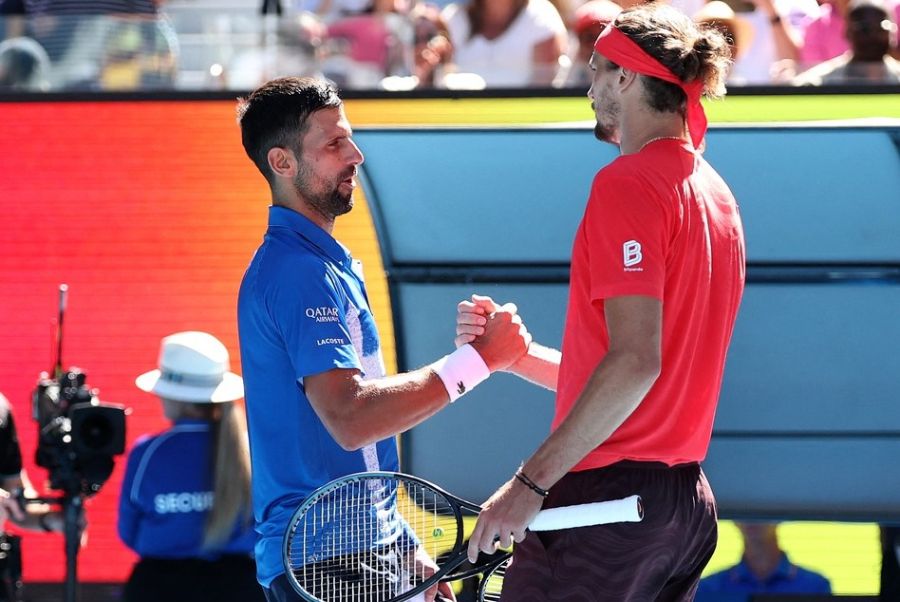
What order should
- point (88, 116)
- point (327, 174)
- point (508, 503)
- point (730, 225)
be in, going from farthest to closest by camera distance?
1. point (88, 116)
2. point (327, 174)
3. point (730, 225)
4. point (508, 503)

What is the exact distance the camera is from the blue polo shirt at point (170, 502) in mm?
4016

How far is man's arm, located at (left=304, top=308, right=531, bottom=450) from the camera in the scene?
2.47m

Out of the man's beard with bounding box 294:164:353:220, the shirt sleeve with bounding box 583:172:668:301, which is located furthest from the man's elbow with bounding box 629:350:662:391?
the man's beard with bounding box 294:164:353:220

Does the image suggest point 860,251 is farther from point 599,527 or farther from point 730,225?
point 599,527

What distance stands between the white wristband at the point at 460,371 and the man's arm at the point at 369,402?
0.04 feet

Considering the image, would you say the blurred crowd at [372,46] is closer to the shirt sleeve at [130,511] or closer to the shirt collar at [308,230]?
the shirt sleeve at [130,511]

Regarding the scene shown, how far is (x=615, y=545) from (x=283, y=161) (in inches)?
43.7

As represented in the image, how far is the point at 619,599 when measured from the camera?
7.80 ft

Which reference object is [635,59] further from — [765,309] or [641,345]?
[765,309]

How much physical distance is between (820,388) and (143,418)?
2.52m

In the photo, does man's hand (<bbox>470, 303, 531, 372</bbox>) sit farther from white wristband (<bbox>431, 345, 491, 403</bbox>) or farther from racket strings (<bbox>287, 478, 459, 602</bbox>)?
racket strings (<bbox>287, 478, 459, 602</bbox>)

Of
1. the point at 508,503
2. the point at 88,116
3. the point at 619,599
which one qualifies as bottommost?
the point at 619,599

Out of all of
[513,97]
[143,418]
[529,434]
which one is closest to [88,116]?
[143,418]

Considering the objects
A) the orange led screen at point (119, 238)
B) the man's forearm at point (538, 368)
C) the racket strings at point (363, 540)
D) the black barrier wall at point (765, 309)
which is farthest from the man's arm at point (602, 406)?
the orange led screen at point (119, 238)
